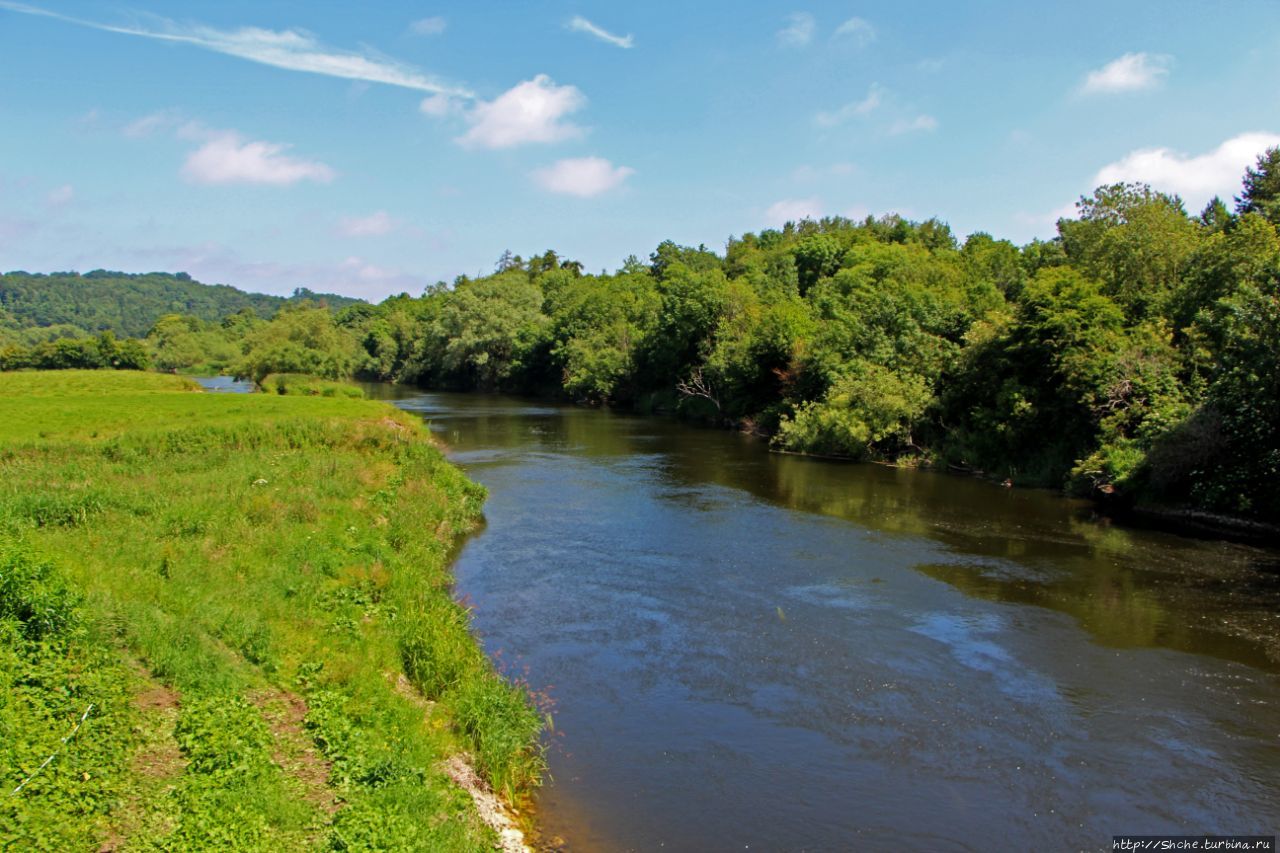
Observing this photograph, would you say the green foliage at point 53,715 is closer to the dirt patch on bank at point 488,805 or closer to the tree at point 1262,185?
the dirt patch on bank at point 488,805

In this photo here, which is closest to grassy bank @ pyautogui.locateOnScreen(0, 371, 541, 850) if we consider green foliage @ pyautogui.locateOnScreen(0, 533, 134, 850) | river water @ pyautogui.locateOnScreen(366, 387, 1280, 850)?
green foliage @ pyautogui.locateOnScreen(0, 533, 134, 850)

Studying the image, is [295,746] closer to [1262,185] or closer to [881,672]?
[881,672]

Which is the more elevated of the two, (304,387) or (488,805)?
(304,387)

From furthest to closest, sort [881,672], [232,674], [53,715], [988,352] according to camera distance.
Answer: [988,352] → [881,672] → [232,674] → [53,715]

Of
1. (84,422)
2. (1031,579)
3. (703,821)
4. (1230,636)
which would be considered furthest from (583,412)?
(703,821)

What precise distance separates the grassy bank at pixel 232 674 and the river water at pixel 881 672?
192cm

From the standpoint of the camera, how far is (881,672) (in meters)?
17.2

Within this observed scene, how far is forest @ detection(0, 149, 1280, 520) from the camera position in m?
31.1

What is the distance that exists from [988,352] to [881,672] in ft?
105

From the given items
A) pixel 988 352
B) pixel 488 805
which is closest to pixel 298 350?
pixel 988 352

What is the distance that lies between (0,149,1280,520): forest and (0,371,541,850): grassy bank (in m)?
27.4

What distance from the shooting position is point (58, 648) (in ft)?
33.2

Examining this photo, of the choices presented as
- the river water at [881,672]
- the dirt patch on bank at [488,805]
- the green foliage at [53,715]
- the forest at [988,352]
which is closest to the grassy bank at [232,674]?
the green foliage at [53,715]

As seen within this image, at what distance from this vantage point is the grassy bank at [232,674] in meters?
8.55
